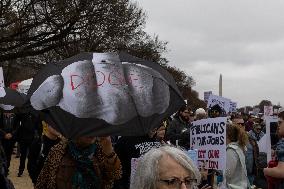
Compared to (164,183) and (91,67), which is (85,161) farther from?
(164,183)

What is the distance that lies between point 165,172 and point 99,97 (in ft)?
3.65

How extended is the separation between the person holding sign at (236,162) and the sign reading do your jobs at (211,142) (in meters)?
0.53

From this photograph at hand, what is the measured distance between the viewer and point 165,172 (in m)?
2.66

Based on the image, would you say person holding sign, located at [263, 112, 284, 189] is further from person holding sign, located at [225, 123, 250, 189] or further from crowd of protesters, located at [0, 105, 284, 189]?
person holding sign, located at [225, 123, 250, 189]

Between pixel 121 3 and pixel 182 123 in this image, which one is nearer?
pixel 182 123

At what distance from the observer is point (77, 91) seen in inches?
144

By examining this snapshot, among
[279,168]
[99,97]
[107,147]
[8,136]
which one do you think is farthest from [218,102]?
[99,97]

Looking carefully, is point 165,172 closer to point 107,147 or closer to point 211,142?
point 107,147

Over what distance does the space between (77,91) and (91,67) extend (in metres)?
0.21

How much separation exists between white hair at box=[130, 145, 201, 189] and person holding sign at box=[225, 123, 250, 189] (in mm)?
3019

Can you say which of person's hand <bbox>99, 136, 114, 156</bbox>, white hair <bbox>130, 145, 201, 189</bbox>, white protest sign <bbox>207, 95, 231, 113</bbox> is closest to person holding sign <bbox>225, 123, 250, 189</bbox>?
person's hand <bbox>99, 136, 114, 156</bbox>

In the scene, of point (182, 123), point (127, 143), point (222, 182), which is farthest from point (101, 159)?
point (182, 123)

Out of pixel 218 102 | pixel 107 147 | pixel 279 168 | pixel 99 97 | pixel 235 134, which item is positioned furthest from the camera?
pixel 218 102

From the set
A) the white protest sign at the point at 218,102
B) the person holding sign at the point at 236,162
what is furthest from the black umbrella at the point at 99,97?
the white protest sign at the point at 218,102
